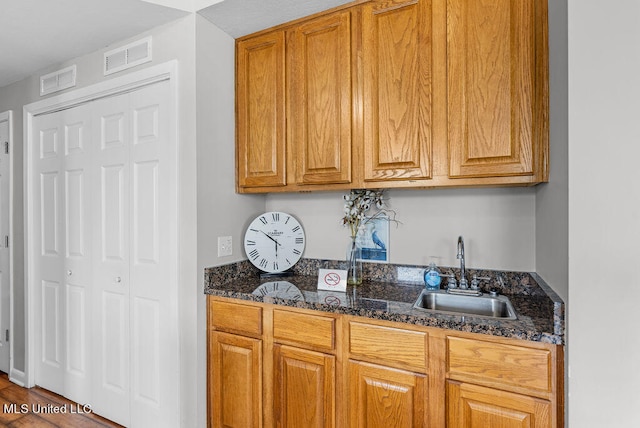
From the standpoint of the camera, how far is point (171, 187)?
6.37 feet

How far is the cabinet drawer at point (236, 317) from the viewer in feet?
5.76

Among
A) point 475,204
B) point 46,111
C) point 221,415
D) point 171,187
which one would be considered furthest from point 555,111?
point 46,111

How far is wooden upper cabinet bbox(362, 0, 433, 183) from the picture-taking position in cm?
162

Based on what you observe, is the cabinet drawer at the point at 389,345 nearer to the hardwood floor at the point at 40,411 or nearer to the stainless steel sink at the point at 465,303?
the stainless steel sink at the point at 465,303

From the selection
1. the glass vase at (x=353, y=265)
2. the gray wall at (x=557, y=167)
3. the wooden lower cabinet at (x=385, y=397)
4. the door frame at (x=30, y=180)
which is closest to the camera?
the gray wall at (x=557, y=167)

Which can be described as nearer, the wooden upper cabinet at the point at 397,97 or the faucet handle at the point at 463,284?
the wooden upper cabinet at the point at 397,97

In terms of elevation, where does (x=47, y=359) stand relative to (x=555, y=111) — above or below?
below

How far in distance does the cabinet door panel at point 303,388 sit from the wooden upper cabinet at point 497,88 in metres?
1.10

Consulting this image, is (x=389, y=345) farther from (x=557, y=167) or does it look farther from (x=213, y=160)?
(x=213, y=160)
